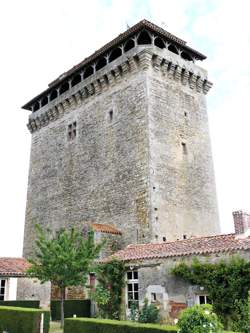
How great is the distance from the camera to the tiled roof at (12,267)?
1625 cm

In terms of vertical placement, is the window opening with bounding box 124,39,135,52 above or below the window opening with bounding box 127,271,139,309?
above

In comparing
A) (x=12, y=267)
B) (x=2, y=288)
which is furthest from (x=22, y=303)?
(x=12, y=267)

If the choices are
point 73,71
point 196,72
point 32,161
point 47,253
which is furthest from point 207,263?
point 32,161

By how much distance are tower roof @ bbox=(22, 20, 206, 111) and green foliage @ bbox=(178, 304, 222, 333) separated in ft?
53.0

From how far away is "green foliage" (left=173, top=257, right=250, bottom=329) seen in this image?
9773mm

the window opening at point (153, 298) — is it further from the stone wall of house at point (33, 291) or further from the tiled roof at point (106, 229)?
the stone wall of house at point (33, 291)

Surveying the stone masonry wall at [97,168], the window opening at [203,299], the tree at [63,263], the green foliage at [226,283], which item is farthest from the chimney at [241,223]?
the tree at [63,263]

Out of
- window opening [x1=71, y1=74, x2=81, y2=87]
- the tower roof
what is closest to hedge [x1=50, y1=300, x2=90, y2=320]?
the tower roof

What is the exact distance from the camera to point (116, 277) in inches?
524

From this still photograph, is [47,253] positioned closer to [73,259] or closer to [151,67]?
[73,259]

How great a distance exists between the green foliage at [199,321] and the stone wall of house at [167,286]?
4852mm

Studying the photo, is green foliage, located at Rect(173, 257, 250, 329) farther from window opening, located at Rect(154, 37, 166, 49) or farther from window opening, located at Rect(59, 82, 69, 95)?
window opening, located at Rect(59, 82, 69, 95)

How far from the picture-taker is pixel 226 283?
10188 mm

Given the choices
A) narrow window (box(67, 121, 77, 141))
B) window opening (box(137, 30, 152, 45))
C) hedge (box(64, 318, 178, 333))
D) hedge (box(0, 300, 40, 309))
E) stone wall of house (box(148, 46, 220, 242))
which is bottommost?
hedge (box(64, 318, 178, 333))
